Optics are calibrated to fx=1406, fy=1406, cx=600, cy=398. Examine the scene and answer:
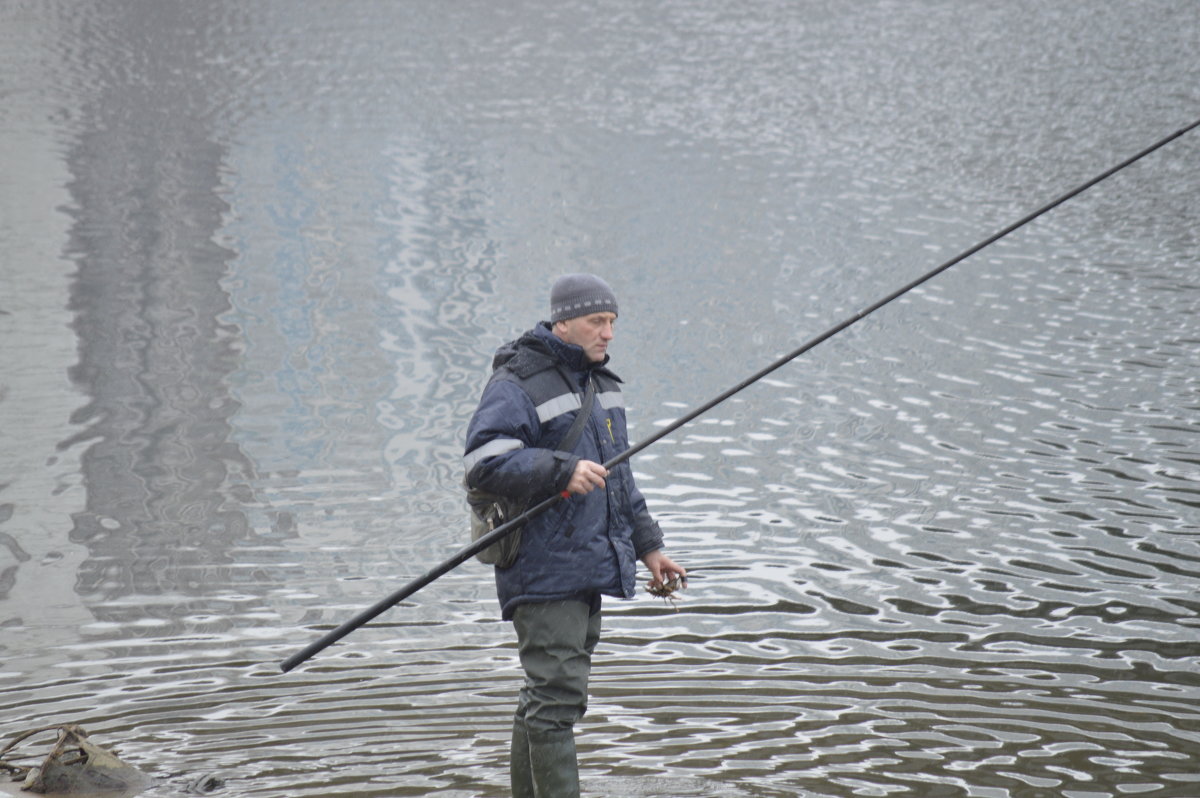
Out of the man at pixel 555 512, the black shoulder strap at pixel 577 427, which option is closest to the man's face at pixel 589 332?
the man at pixel 555 512

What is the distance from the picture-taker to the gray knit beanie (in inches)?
150

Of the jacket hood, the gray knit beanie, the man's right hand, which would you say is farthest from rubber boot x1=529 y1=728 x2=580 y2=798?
the gray knit beanie

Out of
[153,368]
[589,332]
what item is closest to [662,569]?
[589,332]

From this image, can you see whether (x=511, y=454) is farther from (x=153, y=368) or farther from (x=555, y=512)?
(x=153, y=368)

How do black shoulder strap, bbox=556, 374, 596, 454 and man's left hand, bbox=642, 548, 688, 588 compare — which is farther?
man's left hand, bbox=642, 548, 688, 588

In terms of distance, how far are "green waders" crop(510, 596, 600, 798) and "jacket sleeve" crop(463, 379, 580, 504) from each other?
1.02ft

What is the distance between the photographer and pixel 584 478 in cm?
355

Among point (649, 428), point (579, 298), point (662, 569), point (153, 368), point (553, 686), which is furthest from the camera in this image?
point (153, 368)

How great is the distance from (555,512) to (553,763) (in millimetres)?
656


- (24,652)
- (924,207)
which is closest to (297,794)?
(24,652)

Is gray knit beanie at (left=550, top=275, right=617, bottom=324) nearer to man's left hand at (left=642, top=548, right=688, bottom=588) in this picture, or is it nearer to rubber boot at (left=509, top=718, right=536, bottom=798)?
man's left hand at (left=642, top=548, right=688, bottom=588)

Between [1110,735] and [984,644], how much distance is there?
2.78ft

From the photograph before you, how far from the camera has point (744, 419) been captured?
29.1 ft

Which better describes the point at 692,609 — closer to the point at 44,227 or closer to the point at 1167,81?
the point at 44,227
